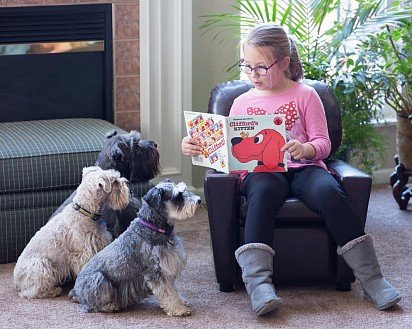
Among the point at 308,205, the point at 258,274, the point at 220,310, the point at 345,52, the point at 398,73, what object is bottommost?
the point at 220,310

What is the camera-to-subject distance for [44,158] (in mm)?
3793

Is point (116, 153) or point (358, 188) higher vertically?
point (116, 153)

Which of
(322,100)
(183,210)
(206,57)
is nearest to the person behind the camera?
(183,210)

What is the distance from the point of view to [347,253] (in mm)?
3303

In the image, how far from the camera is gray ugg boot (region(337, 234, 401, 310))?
3281mm

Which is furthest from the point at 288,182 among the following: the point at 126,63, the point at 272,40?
the point at 126,63

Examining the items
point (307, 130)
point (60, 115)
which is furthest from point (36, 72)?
point (307, 130)

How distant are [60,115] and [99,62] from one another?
319 millimetres

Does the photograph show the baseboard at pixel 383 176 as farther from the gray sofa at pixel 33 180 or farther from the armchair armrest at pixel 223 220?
the armchair armrest at pixel 223 220

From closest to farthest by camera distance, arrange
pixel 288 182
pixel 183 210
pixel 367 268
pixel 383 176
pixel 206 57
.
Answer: pixel 183 210, pixel 367 268, pixel 288 182, pixel 206 57, pixel 383 176

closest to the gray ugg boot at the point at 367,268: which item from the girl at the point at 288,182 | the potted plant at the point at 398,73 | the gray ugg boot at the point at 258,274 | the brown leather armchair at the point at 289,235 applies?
the girl at the point at 288,182

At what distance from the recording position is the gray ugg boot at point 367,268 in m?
3.28

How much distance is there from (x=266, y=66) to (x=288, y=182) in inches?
17.6

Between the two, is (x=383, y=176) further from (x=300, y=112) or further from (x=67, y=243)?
(x=67, y=243)
